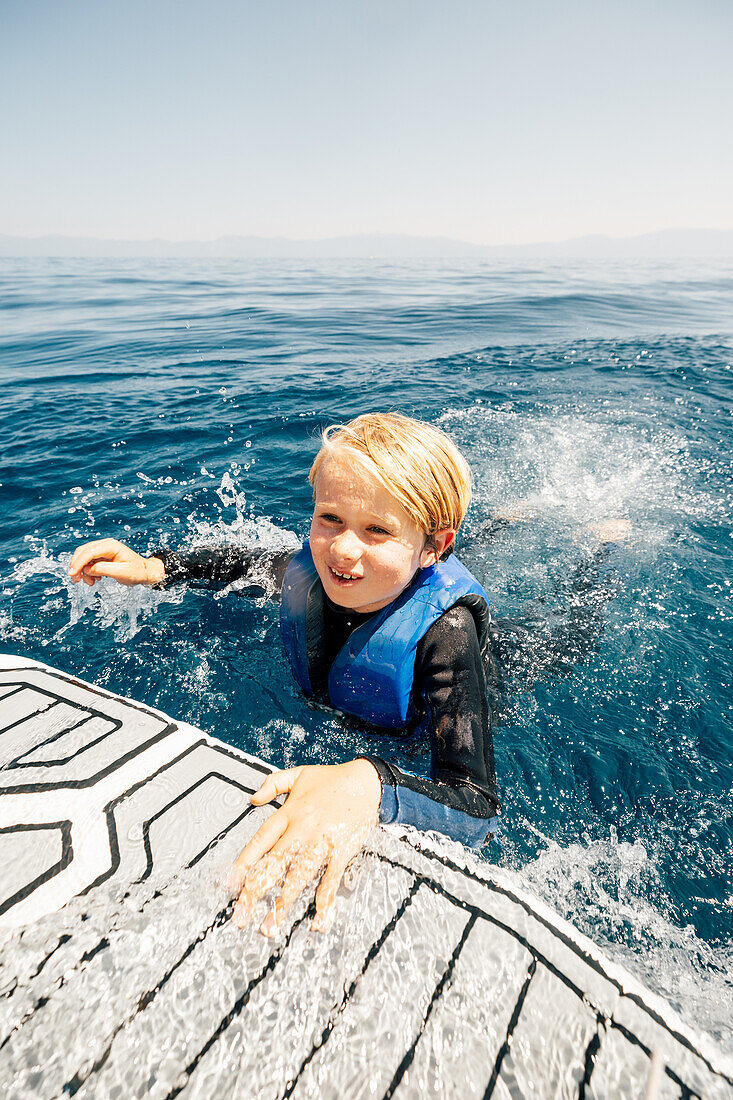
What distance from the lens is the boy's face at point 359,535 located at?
1721mm

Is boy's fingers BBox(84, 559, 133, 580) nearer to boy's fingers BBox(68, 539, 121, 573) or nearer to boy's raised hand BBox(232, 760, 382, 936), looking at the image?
boy's fingers BBox(68, 539, 121, 573)

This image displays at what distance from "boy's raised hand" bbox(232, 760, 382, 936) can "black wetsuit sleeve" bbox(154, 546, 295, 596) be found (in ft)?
5.28

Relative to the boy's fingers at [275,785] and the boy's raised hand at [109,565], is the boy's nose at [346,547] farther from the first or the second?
the boy's raised hand at [109,565]

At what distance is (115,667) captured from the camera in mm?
3096

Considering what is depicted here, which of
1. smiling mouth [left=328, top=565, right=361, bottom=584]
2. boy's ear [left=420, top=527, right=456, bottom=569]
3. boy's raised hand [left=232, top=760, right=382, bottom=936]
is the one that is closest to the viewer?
boy's raised hand [left=232, top=760, right=382, bottom=936]

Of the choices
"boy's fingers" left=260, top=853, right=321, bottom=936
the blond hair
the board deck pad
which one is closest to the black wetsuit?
the board deck pad

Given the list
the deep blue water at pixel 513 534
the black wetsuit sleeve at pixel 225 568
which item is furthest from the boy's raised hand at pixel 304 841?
the black wetsuit sleeve at pixel 225 568

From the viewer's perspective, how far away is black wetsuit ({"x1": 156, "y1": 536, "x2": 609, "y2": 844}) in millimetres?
1590

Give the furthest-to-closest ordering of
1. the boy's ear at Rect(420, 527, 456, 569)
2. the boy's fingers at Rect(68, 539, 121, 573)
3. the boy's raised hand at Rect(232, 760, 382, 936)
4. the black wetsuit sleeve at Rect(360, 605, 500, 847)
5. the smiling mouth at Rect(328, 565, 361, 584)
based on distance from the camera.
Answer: the boy's fingers at Rect(68, 539, 121, 573), the boy's ear at Rect(420, 527, 456, 569), the smiling mouth at Rect(328, 565, 361, 584), the black wetsuit sleeve at Rect(360, 605, 500, 847), the boy's raised hand at Rect(232, 760, 382, 936)

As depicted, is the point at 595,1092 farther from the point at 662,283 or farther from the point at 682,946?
the point at 662,283

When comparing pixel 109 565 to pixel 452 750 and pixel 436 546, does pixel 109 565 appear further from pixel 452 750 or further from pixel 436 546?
pixel 452 750

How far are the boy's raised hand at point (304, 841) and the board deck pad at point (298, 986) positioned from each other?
13 cm

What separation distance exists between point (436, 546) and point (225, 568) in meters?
1.36

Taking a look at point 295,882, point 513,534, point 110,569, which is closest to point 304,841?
point 295,882
